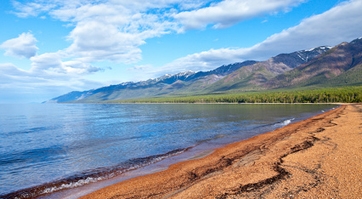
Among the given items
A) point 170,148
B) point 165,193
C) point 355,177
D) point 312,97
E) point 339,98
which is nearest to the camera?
point 355,177

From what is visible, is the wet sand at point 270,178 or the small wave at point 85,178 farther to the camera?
the small wave at point 85,178

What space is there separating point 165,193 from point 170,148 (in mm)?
17128

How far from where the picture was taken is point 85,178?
20.6 m

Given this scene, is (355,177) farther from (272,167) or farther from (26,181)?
(26,181)

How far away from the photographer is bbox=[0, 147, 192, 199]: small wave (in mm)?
17797

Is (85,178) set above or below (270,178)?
below

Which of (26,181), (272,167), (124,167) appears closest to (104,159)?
(124,167)

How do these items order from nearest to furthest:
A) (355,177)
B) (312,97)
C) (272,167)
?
(355,177) → (272,167) → (312,97)

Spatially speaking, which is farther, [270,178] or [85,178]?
[85,178]

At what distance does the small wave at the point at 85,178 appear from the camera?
17.8m

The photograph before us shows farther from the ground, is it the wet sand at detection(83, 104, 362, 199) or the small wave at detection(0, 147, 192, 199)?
the wet sand at detection(83, 104, 362, 199)

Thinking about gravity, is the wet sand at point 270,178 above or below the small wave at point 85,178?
above

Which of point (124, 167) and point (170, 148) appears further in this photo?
point (170, 148)

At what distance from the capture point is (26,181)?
20.4 m
